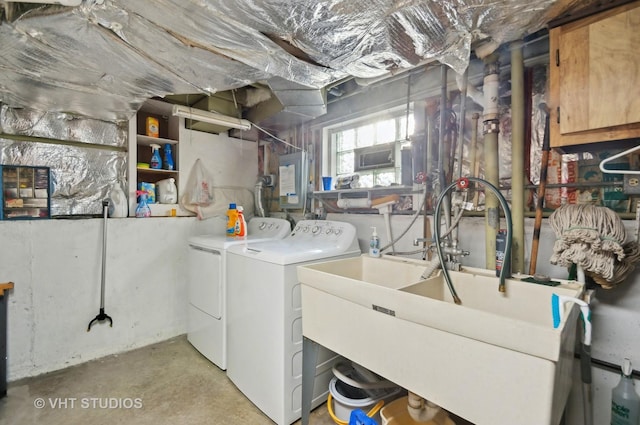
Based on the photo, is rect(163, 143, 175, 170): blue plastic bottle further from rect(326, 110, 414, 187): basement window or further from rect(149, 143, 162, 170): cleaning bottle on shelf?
rect(326, 110, 414, 187): basement window

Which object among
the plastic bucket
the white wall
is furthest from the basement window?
the plastic bucket

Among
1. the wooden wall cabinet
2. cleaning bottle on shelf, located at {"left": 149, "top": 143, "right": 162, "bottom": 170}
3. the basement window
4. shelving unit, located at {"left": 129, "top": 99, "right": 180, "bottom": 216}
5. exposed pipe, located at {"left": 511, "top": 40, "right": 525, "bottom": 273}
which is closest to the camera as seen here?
the wooden wall cabinet

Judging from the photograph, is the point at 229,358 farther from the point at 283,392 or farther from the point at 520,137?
the point at 520,137

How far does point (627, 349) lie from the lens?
1.26 meters

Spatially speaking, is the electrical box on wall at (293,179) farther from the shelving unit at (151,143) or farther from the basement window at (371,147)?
the shelving unit at (151,143)

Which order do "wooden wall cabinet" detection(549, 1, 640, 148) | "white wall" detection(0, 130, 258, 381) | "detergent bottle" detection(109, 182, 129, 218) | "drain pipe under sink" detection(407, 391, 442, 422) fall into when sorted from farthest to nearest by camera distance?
"detergent bottle" detection(109, 182, 129, 218) → "white wall" detection(0, 130, 258, 381) → "drain pipe under sink" detection(407, 391, 442, 422) → "wooden wall cabinet" detection(549, 1, 640, 148)

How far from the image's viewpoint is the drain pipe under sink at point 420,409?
Result: 1.25 m

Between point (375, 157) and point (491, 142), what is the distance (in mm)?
917

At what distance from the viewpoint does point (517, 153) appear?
1440 mm

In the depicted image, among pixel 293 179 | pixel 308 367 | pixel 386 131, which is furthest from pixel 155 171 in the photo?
pixel 308 367

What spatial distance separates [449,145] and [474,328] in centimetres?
124

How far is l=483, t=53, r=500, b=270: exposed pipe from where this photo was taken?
1.45 m

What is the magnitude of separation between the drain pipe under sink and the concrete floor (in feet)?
2.08

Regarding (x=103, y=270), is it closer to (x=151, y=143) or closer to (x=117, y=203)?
(x=117, y=203)
